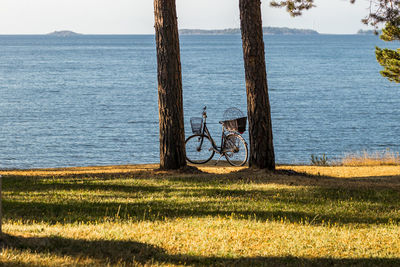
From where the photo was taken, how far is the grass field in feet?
18.6

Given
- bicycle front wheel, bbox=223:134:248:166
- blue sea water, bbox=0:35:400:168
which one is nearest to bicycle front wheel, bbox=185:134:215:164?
bicycle front wheel, bbox=223:134:248:166

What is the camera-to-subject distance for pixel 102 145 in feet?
103

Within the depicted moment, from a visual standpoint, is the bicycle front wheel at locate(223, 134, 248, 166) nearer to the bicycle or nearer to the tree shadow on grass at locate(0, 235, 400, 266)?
the bicycle

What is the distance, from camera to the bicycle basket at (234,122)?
14.2m

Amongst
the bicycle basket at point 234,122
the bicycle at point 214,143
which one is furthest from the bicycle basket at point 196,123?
the bicycle basket at point 234,122

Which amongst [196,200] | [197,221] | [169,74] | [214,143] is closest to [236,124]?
[214,143]

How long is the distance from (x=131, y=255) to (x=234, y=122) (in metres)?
8.92

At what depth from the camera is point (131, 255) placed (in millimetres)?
5590

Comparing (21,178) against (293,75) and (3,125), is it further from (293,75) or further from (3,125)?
(293,75)

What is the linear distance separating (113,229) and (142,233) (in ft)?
1.31

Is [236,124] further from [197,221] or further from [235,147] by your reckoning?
[197,221]

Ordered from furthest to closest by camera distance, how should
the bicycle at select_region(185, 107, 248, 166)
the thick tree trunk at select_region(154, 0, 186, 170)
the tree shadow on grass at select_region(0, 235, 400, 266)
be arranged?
the bicycle at select_region(185, 107, 248, 166) → the thick tree trunk at select_region(154, 0, 186, 170) → the tree shadow on grass at select_region(0, 235, 400, 266)

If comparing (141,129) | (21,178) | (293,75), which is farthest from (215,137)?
(293,75)

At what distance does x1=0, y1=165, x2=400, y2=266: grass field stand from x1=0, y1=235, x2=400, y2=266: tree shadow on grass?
0.03 feet
